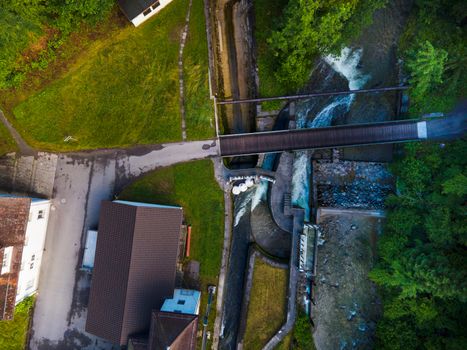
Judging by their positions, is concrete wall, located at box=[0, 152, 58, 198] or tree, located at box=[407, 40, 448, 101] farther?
concrete wall, located at box=[0, 152, 58, 198]

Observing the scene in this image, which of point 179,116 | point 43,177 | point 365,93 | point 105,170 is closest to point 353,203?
point 365,93

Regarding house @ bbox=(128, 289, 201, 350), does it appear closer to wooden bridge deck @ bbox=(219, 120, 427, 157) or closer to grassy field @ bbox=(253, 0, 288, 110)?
wooden bridge deck @ bbox=(219, 120, 427, 157)

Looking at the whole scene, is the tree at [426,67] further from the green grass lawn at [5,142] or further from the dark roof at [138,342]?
the green grass lawn at [5,142]

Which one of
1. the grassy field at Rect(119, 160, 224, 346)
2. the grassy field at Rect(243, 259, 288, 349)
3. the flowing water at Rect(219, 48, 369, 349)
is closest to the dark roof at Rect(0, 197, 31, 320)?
the grassy field at Rect(119, 160, 224, 346)

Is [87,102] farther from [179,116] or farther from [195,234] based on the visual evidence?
[195,234]

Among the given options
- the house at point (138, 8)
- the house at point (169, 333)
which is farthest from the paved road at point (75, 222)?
the house at point (138, 8)

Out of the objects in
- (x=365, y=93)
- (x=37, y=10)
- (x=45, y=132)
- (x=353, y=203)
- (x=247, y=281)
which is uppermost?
(x=37, y=10)
